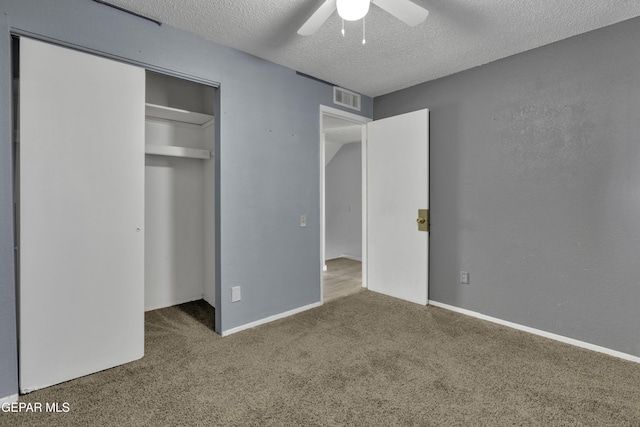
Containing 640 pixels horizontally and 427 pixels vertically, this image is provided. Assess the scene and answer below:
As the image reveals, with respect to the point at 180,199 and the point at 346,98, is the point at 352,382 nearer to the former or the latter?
the point at 180,199

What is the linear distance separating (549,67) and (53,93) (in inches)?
141

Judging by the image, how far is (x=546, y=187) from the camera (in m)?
2.65

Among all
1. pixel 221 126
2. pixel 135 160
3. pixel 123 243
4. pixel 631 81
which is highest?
pixel 631 81

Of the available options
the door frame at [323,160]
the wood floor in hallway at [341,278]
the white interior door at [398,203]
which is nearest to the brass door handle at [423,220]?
the white interior door at [398,203]

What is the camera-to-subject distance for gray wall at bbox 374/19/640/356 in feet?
7.56

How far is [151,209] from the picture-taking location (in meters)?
3.20

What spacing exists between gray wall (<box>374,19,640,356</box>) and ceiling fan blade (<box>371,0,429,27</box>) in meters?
1.55

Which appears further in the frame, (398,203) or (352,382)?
(398,203)

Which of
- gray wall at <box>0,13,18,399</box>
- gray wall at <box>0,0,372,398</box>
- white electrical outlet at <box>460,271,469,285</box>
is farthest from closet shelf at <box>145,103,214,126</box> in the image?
white electrical outlet at <box>460,271,469,285</box>

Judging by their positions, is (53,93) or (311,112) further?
(311,112)

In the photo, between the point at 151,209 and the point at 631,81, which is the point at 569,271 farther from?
the point at 151,209

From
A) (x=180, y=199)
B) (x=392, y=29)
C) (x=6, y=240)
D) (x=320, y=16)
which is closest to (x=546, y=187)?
(x=392, y=29)

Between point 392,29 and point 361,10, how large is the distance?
0.80 meters

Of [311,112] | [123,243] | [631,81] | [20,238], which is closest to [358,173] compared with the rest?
[311,112]
